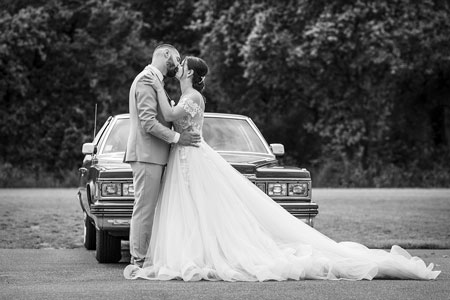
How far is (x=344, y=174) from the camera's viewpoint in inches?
1347

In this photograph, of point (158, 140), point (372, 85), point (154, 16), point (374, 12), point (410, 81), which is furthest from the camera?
point (154, 16)

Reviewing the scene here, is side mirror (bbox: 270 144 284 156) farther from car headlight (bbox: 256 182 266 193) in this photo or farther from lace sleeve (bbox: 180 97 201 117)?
lace sleeve (bbox: 180 97 201 117)

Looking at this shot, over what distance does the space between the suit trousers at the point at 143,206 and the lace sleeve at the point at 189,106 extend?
24.6 inches

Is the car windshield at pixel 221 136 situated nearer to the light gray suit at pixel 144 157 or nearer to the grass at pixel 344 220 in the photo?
the light gray suit at pixel 144 157

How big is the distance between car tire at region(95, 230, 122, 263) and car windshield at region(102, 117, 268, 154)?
1.24 m

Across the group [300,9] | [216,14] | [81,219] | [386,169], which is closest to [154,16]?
[216,14]

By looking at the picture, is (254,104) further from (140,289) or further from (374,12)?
(140,289)

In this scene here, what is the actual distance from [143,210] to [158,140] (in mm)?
687

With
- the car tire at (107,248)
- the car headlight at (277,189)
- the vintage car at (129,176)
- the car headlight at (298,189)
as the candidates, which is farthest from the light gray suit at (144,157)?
the car headlight at (298,189)

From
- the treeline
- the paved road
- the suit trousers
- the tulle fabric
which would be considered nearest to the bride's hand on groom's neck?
the tulle fabric

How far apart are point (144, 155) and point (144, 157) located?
20 mm

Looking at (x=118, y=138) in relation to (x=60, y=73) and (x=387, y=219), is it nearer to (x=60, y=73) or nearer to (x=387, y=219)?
(x=387, y=219)

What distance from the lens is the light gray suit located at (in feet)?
31.2

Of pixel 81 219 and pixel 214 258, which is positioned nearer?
pixel 214 258
